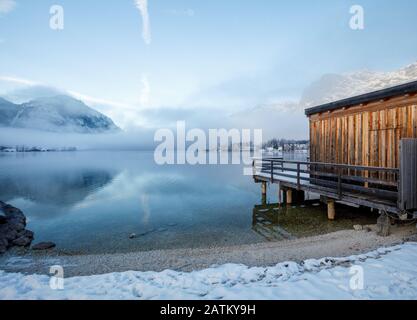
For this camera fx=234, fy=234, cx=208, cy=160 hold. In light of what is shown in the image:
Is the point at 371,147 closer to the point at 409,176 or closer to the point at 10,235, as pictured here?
the point at 409,176

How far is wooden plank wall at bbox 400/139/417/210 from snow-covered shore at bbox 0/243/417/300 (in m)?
1.57

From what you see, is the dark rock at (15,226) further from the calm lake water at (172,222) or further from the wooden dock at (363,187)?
the wooden dock at (363,187)

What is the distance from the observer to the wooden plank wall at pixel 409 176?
7.29 meters

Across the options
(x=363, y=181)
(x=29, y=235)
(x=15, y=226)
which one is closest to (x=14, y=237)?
(x=29, y=235)

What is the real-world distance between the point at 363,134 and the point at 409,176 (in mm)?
3849

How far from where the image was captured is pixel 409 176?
7391 millimetres

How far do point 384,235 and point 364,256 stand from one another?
2.48 m

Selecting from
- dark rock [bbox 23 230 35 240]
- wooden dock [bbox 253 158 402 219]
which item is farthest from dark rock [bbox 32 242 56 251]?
wooden dock [bbox 253 158 402 219]

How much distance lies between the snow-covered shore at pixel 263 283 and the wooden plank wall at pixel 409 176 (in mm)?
1566

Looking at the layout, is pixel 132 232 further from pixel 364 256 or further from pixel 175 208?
pixel 364 256

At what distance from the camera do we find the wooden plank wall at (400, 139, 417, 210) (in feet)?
23.9

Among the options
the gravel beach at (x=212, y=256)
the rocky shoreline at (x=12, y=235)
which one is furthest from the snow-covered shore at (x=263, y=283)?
the rocky shoreline at (x=12, y=235)

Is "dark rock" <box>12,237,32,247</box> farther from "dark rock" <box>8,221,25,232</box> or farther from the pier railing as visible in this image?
the pier railing
